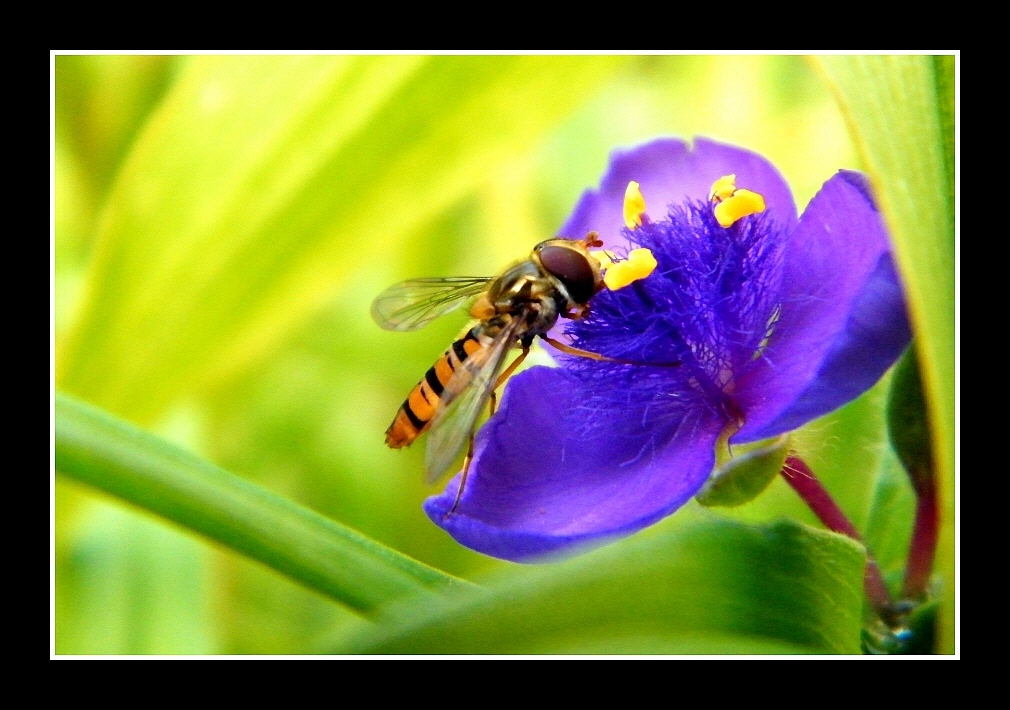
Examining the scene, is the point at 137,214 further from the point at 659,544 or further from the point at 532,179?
the point at 659,544

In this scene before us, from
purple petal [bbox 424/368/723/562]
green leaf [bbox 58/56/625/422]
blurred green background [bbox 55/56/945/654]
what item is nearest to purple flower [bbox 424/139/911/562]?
purple petal [bbox 424/368/723/562]

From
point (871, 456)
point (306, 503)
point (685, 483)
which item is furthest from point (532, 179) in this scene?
point (685, 483)

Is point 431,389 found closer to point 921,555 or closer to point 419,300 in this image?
point 419,300

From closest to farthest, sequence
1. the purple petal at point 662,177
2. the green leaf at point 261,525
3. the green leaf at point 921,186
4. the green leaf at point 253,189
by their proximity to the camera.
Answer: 1. the green leaf at point 921,186
2. the green leaf at point 261,525
3. the purple petal at point 662,177
4. the green leaf at point 253,189

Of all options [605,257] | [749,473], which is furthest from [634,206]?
[749,473]

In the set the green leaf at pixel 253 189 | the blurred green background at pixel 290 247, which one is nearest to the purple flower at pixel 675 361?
the blurred green background at pixel 290 247

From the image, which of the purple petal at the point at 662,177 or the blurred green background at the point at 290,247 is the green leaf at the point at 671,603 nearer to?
the blurred green background at the point at 290,247
